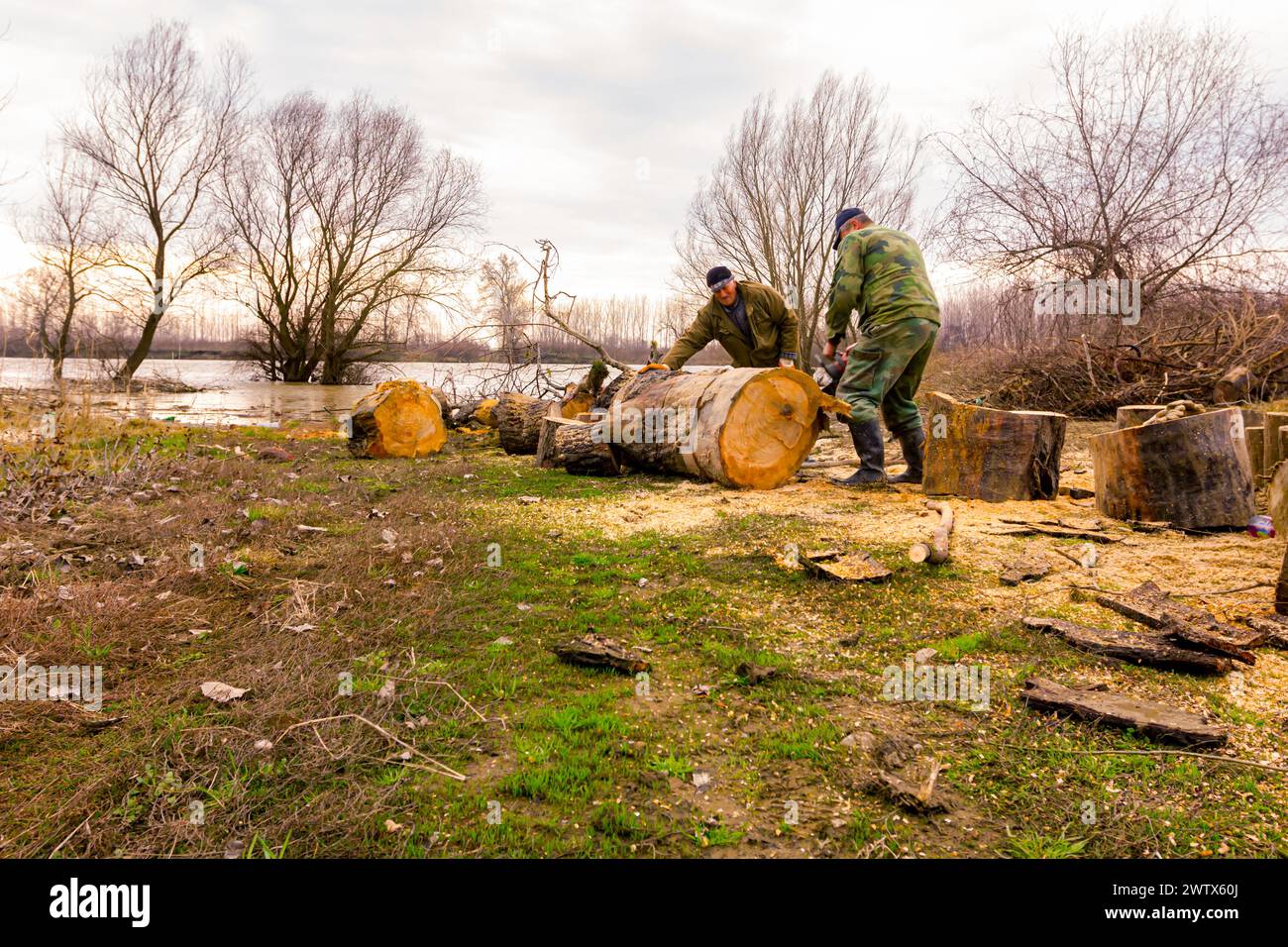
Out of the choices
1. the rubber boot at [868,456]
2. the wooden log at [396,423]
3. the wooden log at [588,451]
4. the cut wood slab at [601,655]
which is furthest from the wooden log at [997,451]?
the wooden log at [396,423]

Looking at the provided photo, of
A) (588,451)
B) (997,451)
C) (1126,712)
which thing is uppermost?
(997,451)

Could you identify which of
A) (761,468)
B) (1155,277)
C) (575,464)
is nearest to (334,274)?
(575,464)

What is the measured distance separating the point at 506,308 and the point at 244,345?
56.3 ft

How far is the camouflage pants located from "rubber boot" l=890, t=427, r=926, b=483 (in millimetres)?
400

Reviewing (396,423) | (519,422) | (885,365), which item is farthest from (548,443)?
(885,365)

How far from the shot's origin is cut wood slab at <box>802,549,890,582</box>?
3.83 metres

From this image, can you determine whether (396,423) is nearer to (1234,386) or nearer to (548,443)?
(548,443)

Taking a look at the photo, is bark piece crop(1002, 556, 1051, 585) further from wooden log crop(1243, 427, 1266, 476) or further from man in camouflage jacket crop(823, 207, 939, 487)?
wooden log crop(1243, 427, 1266, 476)

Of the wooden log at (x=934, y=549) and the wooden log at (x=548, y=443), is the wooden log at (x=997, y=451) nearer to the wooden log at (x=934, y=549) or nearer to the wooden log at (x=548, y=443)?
the wooden log at (x=934, y=549)

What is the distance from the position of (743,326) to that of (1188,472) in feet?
16.4

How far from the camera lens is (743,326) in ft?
28.1

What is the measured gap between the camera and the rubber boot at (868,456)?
6.56m

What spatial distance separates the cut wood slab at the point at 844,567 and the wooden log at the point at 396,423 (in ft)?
22.5
